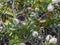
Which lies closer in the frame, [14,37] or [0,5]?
[14,37]

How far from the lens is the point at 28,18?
163cm

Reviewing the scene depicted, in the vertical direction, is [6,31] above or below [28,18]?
below

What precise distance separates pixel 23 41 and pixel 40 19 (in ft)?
0.66

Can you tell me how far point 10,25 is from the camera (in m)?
1.63

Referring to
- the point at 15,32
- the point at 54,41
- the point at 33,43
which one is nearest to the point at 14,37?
the point at 15,32

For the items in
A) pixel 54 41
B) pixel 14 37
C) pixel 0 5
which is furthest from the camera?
pixel 0 5

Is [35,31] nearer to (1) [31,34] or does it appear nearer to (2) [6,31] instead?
(1) [31,34]

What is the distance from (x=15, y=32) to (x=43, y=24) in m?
0.22

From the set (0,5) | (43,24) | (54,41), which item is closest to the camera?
(54,41)

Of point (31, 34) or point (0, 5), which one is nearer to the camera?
point (31, 34)

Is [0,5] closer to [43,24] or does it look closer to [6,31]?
[6,31]

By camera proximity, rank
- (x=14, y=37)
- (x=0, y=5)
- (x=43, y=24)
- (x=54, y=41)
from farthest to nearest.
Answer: (x=0, y=5) < (x=14, y=37) < (x=43, y=24) < (x=54, y=41)

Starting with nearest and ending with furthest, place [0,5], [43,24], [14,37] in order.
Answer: [43,24], [14,37], [0,5]

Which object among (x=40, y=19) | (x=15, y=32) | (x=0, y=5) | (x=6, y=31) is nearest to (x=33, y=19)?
(x=40, y=19)
